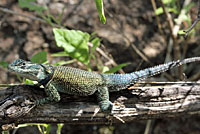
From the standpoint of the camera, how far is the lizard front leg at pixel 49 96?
2.10m

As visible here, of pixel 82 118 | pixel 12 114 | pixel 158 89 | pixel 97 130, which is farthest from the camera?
pixel 97 130

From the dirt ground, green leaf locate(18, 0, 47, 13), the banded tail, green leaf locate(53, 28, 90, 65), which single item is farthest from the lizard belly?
the dirt ground

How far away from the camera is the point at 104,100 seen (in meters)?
2.28

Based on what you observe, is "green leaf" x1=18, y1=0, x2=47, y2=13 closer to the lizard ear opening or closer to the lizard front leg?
the lizard ear opening

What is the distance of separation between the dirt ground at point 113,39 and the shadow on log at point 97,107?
4.25 ft

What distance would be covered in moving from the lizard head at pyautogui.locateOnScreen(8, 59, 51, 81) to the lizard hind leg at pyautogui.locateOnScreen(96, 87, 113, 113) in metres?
0.58

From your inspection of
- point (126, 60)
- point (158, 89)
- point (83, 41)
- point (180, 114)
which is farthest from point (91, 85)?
point (126, 60)

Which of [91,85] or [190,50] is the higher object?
[190,50]

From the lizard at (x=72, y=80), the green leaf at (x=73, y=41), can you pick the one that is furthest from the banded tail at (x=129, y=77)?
the green leaf at (x=73, y=41)

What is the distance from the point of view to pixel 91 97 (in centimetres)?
244

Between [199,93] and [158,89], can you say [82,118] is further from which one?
[199,93]

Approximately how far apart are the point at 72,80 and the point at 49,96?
293 mm

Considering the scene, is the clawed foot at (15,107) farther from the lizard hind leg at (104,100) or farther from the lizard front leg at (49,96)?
the lizard hind leg at (104,100)

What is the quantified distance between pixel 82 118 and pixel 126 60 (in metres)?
2.00
